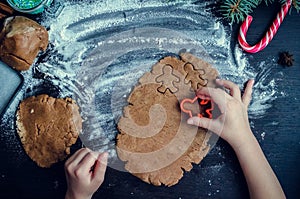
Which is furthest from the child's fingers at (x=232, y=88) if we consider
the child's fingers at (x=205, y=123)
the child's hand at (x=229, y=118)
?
the child's fingers at (x=205, y=123)

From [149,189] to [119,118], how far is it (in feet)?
0.83

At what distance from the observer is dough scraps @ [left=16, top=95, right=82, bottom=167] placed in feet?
4.64

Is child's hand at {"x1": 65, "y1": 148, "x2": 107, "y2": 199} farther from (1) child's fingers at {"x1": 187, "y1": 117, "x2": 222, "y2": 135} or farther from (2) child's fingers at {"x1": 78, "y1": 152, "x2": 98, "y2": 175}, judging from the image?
(1) child's fingers at {"x1": 187, "y1": 117, "x2": 222, "y2": 135}

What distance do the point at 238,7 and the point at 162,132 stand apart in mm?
462

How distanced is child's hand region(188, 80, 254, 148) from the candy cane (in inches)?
5.3

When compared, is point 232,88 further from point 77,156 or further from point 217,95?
point 77,156

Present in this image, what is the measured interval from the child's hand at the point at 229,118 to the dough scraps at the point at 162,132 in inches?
1.6

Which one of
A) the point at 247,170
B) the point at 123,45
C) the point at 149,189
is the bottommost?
the point at 149,189

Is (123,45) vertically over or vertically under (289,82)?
under

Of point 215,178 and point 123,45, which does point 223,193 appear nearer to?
point 215,178

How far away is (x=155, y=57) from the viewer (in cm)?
146

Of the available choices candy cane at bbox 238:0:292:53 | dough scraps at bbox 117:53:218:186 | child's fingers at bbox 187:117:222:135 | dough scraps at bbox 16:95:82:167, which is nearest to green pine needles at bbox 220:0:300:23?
candy cane at bbox 238:0:292:53

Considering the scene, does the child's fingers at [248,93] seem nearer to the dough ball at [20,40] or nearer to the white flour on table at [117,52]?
the white flour on table at [117,52]

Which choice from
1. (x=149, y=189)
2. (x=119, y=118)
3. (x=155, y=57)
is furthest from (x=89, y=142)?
(x=155, y=57)
